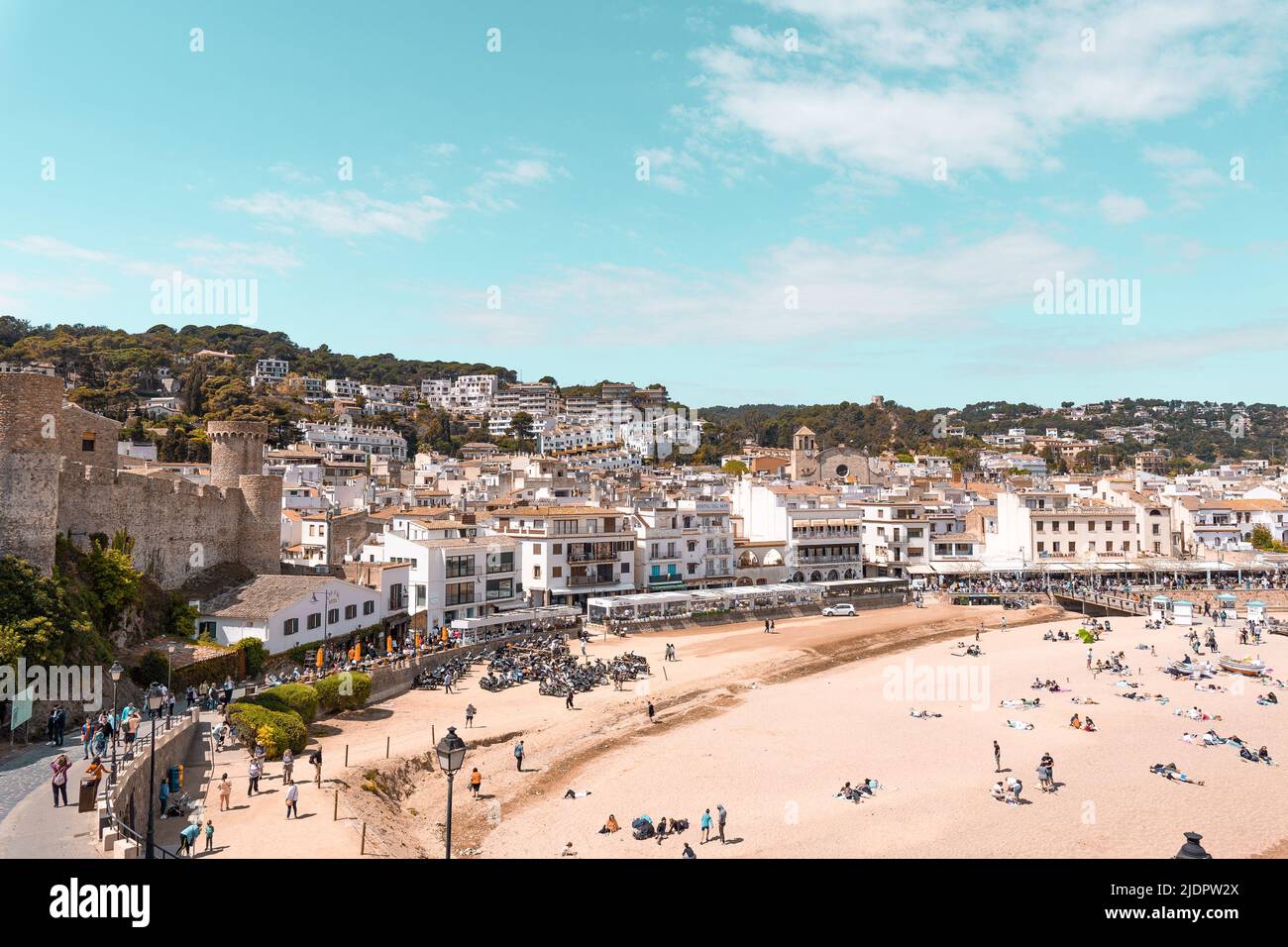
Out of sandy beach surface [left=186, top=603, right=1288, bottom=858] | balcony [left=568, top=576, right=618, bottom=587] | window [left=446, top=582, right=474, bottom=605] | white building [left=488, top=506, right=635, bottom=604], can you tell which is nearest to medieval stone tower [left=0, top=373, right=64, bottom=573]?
sandy beach surface [left=186, top=603, right=1288, bottom=858]

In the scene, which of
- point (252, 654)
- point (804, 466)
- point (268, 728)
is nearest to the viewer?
point (268, 728)

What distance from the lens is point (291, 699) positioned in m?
25.7

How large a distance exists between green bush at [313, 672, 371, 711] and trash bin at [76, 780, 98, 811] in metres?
11.7

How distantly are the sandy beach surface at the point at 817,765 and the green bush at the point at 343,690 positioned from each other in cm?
55

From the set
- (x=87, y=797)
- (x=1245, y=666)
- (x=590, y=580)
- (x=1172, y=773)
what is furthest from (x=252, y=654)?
(x=1245, y=666)

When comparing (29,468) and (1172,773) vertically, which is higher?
(29,468)

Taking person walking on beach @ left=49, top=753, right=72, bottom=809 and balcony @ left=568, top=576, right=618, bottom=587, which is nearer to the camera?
person walking on beach @ left=49, top=753, right=72, bottom=809

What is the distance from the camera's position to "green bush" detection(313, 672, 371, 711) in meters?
27.9

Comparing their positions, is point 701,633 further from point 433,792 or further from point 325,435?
point 325,435

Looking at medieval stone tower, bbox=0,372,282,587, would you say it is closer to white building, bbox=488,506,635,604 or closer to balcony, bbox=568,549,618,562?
white building, bbox=488,506,635,604

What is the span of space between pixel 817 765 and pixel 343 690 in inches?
599

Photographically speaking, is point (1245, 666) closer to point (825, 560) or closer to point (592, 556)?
point (825, 560)

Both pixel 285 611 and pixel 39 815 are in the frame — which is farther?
pixel 285 611
